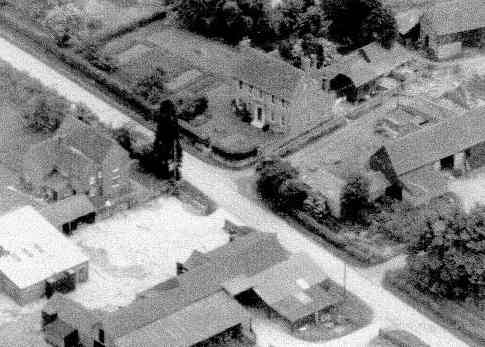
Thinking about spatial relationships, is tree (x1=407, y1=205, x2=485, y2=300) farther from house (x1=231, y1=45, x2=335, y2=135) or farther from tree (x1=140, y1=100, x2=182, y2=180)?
tree (x1=140, y1=100, x2=182, y2=180)

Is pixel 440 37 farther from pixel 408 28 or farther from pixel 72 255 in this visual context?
pixel 72 255

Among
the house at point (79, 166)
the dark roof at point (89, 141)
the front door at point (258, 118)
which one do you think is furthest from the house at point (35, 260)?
the front door at point (258, 118)

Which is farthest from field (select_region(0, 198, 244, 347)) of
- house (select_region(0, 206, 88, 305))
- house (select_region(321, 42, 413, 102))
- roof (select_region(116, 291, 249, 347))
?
house (select_region(321, 42, 413, 102))

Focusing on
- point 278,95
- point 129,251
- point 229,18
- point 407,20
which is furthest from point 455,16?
point 129,251

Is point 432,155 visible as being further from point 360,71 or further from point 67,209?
point 67,209

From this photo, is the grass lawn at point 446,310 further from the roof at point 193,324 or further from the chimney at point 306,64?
the chimney at point 306,64

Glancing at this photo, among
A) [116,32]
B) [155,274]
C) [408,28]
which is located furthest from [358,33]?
[155,274]
